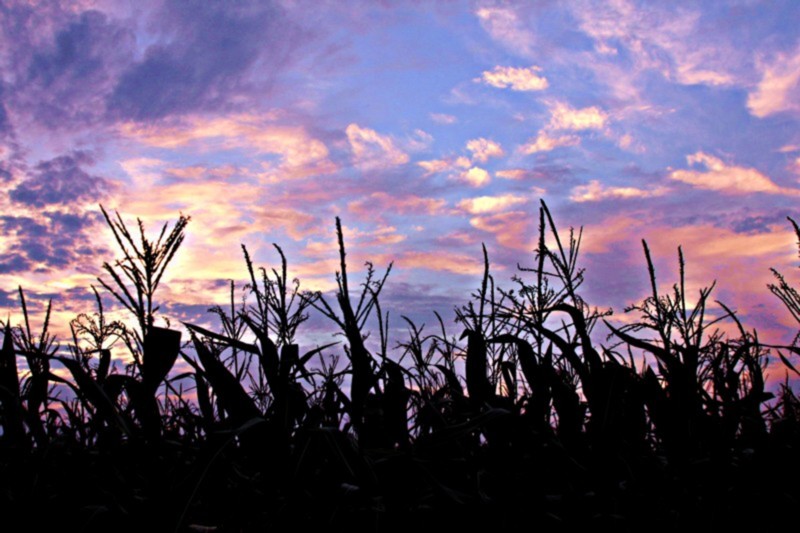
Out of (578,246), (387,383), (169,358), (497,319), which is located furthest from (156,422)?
(578,246)

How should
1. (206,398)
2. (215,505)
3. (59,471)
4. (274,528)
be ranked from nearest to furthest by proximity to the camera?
(274,528)
(215,505)
(59,471)
(206,398)

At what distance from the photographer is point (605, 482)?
1.29 m

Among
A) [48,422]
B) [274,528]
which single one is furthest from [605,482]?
[48,422]

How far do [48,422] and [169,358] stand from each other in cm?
97

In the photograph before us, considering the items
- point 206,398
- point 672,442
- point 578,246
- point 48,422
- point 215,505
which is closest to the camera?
point 215,505

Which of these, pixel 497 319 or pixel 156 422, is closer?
pixel 156 422

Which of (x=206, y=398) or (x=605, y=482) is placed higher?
(x=206, y=398)

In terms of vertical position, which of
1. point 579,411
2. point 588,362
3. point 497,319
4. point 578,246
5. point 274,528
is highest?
point 578,246

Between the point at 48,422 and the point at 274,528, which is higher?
the point at 48,422

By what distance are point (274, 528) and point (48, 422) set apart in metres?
1.20

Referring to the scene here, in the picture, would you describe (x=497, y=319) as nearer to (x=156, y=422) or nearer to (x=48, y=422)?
(x=156, y=422)

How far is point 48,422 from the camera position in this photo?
198 centimetres

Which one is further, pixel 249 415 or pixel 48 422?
pixel 48 422

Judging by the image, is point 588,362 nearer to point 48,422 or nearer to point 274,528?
point 274,528
